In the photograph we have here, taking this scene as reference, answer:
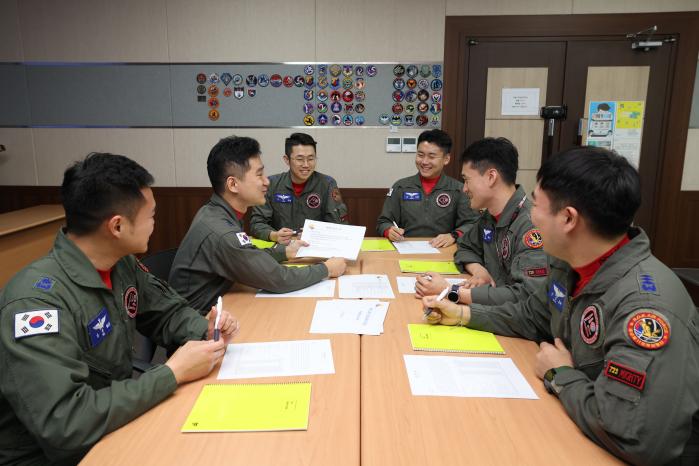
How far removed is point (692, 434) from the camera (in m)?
1.08

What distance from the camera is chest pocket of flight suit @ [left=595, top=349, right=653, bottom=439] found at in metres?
0.94

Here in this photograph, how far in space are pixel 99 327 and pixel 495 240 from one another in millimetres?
1672

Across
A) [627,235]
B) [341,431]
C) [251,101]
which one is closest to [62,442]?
[341,431]

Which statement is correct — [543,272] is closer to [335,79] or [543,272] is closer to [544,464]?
[544,464]

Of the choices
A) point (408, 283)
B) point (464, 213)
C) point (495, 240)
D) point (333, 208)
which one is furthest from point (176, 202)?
point (495, 240)

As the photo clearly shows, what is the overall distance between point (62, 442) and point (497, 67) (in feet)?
13.5

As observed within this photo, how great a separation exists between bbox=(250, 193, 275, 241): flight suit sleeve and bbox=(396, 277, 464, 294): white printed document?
3.83 ft

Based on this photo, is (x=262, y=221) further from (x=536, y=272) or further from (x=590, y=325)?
(x=590, y=325)

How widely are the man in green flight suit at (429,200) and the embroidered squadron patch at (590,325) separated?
200cm

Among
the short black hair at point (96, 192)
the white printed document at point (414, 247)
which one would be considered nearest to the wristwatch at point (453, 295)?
the white printed document at point (414, 247)

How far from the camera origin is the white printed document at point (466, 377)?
121 cm

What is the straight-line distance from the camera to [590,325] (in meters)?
1.17

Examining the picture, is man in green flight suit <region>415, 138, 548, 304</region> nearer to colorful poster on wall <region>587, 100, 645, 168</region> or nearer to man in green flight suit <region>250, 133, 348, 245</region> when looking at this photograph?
man in green flight suit <region>250, 133, 348, 245</region>

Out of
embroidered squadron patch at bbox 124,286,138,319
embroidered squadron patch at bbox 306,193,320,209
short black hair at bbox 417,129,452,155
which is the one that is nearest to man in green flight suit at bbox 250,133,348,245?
embroidered squadron patch at bbox 306,193,320,209
